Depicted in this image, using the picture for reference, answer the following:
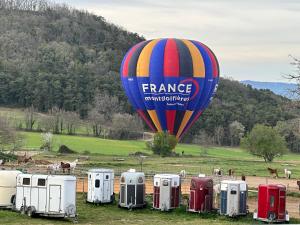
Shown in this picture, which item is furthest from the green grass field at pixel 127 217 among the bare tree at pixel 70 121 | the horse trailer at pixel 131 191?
the bare tree at pixel 70 121

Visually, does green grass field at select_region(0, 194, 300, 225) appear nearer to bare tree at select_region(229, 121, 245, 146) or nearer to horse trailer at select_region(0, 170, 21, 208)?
horse trailer at select_region(0, 170, 21, 208)

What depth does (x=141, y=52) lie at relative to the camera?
81062mm

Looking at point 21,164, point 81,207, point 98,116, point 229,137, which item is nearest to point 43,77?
point 98,116

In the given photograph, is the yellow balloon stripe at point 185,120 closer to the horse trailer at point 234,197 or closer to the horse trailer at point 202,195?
the horse trailer at point 202,195

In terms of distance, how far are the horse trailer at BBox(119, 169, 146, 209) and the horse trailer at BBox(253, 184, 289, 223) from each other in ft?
20.6

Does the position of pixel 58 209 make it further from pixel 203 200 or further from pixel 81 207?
pixel 203 200

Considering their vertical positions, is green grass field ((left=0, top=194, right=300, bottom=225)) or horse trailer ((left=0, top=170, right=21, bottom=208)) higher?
horse trailer ((left=0, top=170, right=21, bottom=208))

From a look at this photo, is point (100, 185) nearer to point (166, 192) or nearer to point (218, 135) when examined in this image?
point (166, 192)

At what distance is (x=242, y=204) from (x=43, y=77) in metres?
168

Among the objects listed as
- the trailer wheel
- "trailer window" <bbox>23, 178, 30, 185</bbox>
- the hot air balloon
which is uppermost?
the hot air balloon

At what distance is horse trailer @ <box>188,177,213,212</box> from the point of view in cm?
3197

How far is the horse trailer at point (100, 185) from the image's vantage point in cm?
3384

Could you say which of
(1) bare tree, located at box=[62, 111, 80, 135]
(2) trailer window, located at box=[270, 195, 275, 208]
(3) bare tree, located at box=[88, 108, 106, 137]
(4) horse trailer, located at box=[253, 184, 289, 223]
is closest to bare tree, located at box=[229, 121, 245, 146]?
(3) bare tree, located at box=[88, 108, 106, 137]

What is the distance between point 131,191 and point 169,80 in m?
47.3
